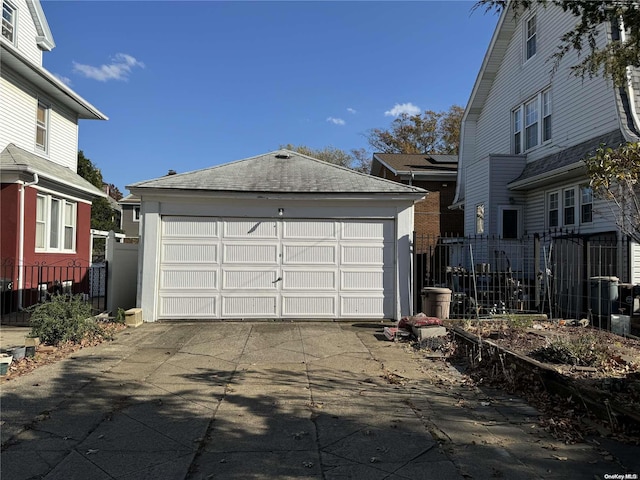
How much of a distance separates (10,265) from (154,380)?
321 inches

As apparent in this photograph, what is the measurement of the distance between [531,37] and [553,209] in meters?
6.21

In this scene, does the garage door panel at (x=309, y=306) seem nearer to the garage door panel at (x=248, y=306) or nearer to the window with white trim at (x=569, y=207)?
the garage door panel at (x=248, y=306)

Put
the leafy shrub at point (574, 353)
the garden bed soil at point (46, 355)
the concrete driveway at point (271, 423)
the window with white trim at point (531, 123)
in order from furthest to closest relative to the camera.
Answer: the window with white trim at point (531, 123) < the garden bed soil at point (46, 355) < the leafy shrub at point (574, 353) < the concrete driveway at point (271, 423)

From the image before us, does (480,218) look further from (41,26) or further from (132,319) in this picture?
(41,26)

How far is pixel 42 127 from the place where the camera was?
14.3 metres

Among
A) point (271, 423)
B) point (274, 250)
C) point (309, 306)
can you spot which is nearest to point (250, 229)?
point (274, 250)

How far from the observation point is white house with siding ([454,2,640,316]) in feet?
36.1

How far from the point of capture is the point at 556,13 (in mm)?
13711

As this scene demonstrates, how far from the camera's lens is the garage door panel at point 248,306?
10.1 meters

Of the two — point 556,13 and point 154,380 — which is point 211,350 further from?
point 556,13

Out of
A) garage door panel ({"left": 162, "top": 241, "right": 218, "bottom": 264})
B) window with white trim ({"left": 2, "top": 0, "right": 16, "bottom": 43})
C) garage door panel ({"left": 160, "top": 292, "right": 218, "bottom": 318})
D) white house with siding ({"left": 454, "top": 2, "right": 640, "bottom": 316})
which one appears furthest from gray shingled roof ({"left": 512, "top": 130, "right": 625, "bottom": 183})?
window with white trim ({"left": 2, "top": 0, "right": 16, "bottom": 43})

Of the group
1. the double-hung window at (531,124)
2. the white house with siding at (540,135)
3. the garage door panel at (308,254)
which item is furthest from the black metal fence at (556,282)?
the double-hung window at (531,124)

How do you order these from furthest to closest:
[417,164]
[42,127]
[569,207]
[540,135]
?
[417,164], [540,135], [42,127], [569,207]

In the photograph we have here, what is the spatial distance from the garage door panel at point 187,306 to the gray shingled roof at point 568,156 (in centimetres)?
914
